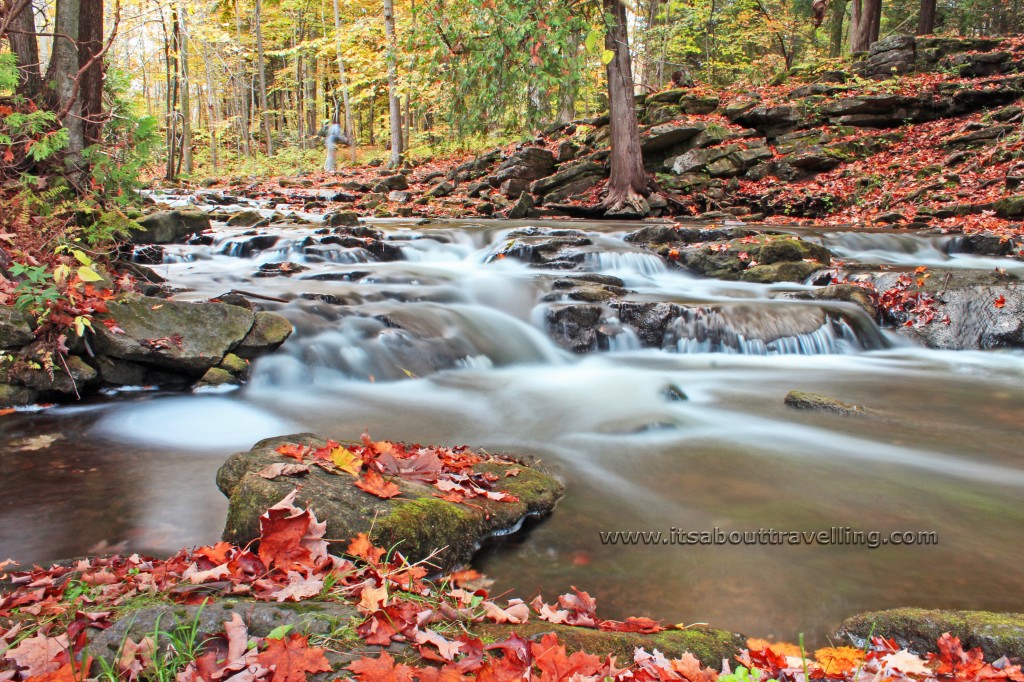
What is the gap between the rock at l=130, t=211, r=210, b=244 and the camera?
A: 1218cm

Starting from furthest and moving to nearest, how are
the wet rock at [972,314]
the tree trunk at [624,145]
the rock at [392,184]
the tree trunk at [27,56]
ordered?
the rock at [392,184]
the tree trunk at [624,145]
the wet rock at [972,314]
the tree trunk at [27,56]

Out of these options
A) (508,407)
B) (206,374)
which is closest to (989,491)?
(508,407)

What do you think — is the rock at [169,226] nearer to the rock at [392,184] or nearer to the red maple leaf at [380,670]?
the rock at [392,184]

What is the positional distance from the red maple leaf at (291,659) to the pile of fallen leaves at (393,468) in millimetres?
1394

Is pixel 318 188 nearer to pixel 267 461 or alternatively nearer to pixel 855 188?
pixel 855 188

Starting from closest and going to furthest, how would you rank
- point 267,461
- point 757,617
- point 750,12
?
point 757,617
point 267,461
point 750,12

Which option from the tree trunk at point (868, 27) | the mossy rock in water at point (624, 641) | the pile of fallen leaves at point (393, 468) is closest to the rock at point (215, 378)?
the pile of fallen leaves at point (393, 468)

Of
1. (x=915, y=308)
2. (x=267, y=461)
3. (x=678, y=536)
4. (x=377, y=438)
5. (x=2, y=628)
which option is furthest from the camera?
(x=915, y=308)

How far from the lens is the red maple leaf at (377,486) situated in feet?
10.9

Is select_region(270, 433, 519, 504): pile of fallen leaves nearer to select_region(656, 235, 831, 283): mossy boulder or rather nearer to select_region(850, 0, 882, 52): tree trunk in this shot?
select_region(656, 235, 831, 283): mossy boulder

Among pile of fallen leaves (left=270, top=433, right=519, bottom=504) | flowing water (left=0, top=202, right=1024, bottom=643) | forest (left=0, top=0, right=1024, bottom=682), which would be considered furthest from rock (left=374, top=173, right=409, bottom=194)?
pile of fallen leaves (left=270, top=433, right=519, bottom=504)

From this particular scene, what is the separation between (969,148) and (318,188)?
810 inches

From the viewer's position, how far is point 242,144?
140 ft

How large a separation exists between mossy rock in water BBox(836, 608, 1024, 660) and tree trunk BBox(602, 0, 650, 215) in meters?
15.2
